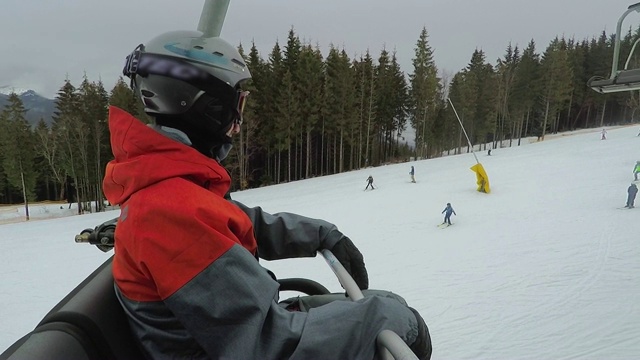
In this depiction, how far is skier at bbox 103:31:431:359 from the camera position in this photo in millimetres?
1056

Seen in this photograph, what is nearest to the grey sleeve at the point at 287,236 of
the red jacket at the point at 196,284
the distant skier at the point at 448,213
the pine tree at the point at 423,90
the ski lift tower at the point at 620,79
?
the red jacket at the point at 196,284

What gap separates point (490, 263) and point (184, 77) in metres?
8.46

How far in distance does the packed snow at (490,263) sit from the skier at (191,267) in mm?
4595

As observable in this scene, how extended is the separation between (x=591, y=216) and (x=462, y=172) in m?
11.9

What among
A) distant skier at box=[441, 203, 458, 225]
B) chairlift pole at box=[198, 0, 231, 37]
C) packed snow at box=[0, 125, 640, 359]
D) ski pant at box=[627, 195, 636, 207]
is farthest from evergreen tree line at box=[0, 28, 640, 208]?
chairlift pole at box=[198, 0, 231, 37]

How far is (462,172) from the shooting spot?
22.9 m

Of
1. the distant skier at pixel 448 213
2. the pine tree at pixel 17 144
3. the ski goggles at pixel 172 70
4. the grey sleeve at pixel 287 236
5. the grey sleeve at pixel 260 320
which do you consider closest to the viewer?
the grey sleeve at pixel 260 320

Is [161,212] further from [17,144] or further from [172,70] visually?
[17,144]

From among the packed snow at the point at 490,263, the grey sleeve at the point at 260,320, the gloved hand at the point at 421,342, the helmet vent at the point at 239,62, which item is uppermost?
the helmet vent at the point at 239,62

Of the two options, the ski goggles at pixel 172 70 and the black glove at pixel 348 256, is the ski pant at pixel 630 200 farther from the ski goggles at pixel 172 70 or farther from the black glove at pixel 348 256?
the ski goggles at pixel 172 70

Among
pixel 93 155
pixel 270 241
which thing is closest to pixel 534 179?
pixel 270 241

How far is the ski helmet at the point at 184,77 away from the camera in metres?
1.52

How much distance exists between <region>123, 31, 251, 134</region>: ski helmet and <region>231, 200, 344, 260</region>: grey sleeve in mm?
660

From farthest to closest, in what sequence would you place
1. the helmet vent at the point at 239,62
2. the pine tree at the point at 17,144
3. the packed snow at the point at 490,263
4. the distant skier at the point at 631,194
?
the pine tree at the point at 17,144 → the distant skier at the point at 631,194 → the packed snow at the point at 490,263 → the helmet vent at the point at 239,62
